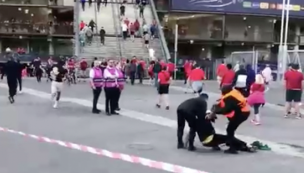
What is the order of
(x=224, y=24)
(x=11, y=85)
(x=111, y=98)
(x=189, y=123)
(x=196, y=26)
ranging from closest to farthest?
(x=189, y=123) → (x=111, y=98) → (x=11, y=85) → (x=196, y=26) → (x=224, y=24)

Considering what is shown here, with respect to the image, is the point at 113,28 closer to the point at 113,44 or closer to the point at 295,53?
the point at 113,44

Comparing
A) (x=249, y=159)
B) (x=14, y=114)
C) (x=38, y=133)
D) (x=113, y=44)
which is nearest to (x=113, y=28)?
(x=113, y=44)

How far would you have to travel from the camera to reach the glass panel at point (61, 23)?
1981 inches

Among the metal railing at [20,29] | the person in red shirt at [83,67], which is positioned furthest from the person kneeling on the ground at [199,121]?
the metal railing at [20,29]

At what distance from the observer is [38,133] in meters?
13.1

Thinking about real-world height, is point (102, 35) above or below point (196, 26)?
below

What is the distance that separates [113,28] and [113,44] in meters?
2.56

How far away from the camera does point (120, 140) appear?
1245 cm

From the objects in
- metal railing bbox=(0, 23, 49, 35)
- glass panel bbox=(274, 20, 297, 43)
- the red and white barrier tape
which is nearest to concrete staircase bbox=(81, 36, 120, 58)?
metal railing bbox=(0, 23, 49, 35)

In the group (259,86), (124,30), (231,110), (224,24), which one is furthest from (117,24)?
(231,110)

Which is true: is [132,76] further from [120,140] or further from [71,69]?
[120,140]

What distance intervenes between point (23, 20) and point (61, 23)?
11.1ft

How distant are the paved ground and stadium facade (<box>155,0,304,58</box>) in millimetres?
31986

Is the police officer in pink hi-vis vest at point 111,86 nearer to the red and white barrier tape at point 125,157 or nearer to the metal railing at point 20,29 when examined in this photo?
the red and white barrier tape at point 125,157
